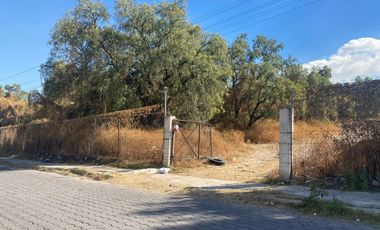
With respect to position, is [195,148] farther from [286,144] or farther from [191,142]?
[286,144]

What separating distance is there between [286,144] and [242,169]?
4924 millimetres

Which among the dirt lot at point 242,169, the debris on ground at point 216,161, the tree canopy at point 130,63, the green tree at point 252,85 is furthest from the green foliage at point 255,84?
the debris on ground at point 216,161

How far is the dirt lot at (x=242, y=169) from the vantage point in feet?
48.0

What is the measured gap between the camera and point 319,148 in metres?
12.5

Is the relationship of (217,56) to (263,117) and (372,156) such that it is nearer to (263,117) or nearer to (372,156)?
(263,117)

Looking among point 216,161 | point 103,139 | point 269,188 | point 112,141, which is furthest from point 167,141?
point 269,188

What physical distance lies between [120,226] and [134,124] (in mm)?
14332

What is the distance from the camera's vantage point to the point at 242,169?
17.2 m

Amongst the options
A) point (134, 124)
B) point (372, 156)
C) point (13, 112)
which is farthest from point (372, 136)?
point (13, 112)

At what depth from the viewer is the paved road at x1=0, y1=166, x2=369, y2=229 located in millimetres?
7441

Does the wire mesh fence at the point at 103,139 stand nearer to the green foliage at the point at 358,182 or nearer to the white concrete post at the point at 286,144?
the white concrete post at the point at 286,144

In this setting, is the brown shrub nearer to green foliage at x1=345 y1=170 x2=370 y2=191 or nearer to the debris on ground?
the debris on ground

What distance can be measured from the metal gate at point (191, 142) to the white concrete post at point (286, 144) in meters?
6.65

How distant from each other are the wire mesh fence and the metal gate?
0.90 meters
